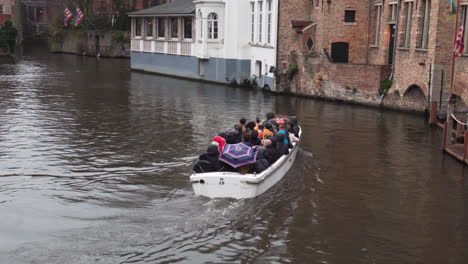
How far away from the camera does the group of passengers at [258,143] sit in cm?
1230

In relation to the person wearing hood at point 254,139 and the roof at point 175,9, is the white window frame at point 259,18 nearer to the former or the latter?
the roof at point 175,9

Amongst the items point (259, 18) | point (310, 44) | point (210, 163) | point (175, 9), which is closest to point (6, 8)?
point (175, 9)

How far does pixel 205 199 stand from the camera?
39.3 ft

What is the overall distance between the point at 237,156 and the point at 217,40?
2523 centimetres

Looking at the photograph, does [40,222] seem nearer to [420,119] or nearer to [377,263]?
[377,263]

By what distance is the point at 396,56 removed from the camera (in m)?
25.2

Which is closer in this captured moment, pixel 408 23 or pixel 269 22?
pixel 408 23

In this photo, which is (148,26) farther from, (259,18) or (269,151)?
(269,151)

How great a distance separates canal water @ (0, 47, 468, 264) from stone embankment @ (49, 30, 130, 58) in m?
40.4

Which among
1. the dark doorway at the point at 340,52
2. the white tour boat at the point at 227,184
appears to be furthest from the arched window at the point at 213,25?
the white tour boat at the point at 227,184

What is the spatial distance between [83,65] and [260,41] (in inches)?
902

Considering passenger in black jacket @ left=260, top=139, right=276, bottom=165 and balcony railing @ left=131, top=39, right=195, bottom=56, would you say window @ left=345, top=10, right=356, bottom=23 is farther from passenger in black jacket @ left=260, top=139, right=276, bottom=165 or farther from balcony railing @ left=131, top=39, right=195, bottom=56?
passenger in black jacket @ left=260, top=139, right=276, bottom=165

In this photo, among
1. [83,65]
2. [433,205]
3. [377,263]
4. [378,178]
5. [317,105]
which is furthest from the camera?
[83,65]

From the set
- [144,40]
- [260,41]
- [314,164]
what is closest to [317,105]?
[260,41]
